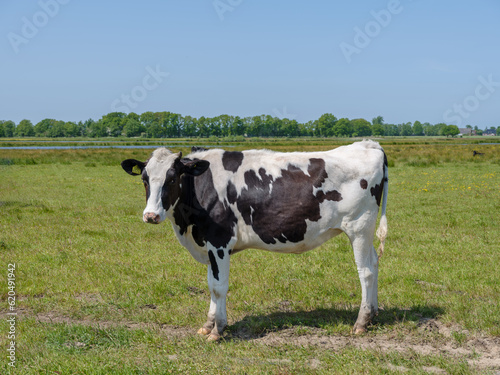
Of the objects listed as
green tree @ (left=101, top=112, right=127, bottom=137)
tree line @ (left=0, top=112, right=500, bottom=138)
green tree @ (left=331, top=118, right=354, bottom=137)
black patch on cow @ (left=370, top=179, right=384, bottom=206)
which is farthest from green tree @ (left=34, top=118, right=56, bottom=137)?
black patch on cow @ (left=370, top=179, right=384, bottom=206)

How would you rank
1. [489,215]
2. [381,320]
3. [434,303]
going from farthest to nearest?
[489,215]
[434,303]
[381,320]

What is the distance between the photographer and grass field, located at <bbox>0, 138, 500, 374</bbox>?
5031mm

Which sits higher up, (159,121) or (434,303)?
(159,121)

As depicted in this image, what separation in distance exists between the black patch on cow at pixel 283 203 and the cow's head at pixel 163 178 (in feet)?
1.99

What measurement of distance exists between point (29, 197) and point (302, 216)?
14.7 m

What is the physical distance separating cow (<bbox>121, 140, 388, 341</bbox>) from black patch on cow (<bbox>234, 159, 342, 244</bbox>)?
0.01m

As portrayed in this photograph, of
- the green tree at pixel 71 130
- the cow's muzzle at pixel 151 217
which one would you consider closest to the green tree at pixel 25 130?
the green tree at pixel 71 130

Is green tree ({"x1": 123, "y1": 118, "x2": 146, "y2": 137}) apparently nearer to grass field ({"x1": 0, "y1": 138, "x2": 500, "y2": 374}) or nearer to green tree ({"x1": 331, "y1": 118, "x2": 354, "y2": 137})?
green tree ({"x1": 331, "y1": 118, "x2": 354, "y2": 137})

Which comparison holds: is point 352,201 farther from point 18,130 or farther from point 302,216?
point 18,130

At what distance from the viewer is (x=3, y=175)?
26.3 meters

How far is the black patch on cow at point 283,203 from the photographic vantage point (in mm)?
5844

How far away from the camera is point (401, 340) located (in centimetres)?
563

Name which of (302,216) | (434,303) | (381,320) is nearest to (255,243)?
(302,216)

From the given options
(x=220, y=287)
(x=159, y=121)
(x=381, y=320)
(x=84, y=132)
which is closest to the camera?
(x=220, y=287)
